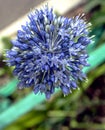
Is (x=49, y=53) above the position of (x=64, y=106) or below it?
above

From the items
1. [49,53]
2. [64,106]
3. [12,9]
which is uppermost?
[12,9]

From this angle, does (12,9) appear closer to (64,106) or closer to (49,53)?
(64,106)

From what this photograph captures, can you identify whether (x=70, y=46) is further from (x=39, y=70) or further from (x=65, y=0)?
(x=65, y=0)

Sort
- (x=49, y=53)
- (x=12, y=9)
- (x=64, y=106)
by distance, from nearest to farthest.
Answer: (x=49, y=53), (x=64, y=106), (x=12, y=9)

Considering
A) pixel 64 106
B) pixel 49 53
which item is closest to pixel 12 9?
pixel 64 106

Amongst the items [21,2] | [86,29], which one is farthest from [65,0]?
[86,29]

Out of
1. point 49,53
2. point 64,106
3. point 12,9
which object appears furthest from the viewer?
point 12,9

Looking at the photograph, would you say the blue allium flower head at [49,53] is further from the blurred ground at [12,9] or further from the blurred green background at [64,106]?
the blurred ground at [12,9]

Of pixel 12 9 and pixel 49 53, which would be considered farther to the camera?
pixel 12 9
